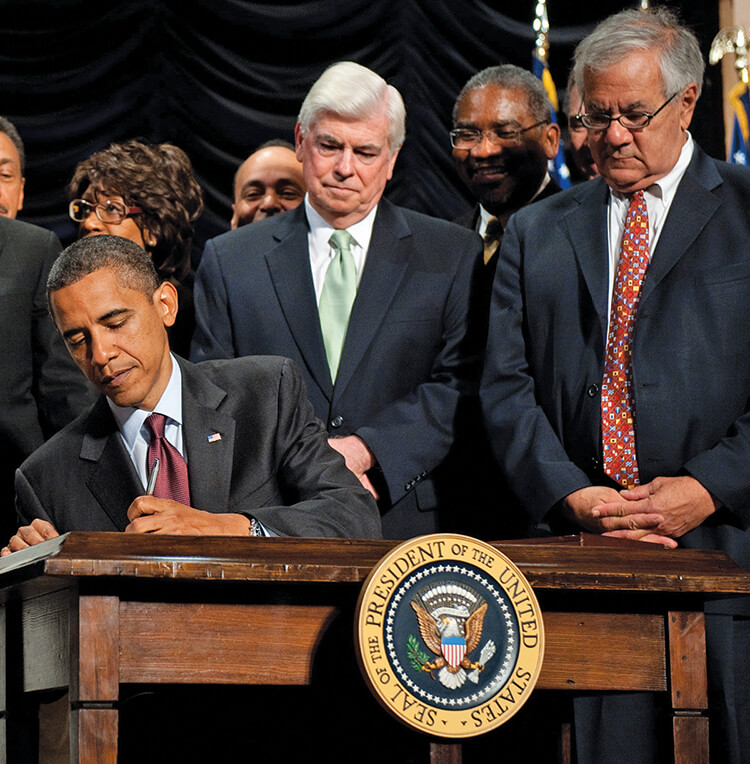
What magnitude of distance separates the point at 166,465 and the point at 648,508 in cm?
98

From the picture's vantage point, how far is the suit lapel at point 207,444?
2.54 m

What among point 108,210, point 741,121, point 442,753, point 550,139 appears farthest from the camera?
point 741,121

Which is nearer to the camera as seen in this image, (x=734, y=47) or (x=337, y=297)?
(x=337, y=297)

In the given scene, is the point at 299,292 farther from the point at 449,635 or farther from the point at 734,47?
the point at 734,47

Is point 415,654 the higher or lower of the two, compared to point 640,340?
lower

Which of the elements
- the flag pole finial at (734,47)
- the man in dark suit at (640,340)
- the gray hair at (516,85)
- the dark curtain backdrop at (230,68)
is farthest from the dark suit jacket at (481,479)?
the dark curtain backdrop at (230,68)

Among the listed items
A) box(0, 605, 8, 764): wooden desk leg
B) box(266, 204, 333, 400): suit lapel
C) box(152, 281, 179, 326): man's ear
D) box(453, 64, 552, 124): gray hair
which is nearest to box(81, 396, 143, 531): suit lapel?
box(152, 281, 179, 326): man's ear

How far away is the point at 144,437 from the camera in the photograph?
260 centimetres

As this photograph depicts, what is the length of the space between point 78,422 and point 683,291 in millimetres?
1339

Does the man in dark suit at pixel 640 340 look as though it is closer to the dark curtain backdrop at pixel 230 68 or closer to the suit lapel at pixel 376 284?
the suit lapel at pixel 376 284

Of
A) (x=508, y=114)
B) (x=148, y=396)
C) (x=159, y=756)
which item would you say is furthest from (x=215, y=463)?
(x=508, y=114)

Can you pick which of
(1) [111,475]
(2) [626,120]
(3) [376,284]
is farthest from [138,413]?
(2) [626,120]

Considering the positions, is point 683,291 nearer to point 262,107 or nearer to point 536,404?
point 536,404

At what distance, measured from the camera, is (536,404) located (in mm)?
3064
